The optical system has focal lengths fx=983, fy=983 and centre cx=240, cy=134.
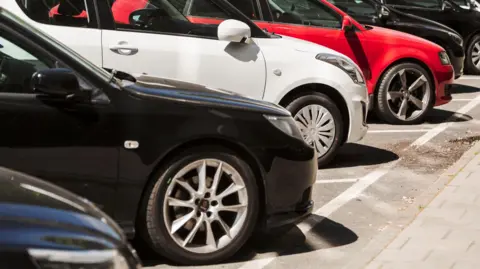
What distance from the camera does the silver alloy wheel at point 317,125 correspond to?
8.94m

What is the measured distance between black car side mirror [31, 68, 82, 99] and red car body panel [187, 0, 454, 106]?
19.3 ft

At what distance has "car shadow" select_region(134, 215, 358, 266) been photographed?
6097 millimetres

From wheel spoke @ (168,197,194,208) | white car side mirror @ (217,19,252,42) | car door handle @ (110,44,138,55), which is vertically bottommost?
wheel spoke @ (168,197,194,208)

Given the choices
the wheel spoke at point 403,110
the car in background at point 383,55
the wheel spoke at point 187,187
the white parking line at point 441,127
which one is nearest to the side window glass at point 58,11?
the wheel spoke at point 187,187

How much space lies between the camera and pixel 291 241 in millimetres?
6625

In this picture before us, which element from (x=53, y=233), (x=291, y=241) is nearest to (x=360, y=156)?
(x=291, y=241)

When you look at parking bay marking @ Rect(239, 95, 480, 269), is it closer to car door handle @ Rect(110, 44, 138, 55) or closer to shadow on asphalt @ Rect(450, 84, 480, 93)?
car door handle @ Rect(110, 44, 138, 55)

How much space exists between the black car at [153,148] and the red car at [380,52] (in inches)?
198

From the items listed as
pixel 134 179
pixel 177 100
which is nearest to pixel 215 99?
pixel 177 100

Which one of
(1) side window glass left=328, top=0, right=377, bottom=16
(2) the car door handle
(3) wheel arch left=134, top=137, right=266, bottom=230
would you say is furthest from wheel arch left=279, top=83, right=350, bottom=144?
(1) side window glass left=328, top=0, right=377, bottom=16

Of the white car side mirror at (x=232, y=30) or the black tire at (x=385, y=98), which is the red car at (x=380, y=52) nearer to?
the black tire at (x=385, y=98)

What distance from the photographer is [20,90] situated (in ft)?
17.7

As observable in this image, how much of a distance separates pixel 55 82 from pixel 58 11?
108 inches

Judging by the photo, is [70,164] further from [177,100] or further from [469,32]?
[469,32]
